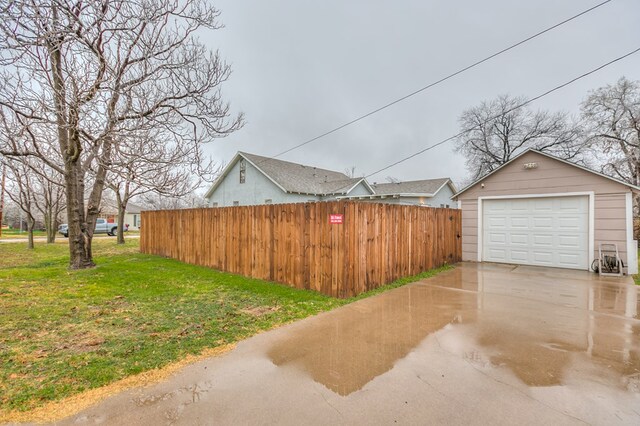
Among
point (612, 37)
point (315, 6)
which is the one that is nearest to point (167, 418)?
point (315, 6)

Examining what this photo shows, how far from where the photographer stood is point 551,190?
351 inches

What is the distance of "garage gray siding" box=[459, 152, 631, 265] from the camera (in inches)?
314

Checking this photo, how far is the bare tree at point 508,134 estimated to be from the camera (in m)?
20.6

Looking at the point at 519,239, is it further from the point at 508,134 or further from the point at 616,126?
the point at 508,134

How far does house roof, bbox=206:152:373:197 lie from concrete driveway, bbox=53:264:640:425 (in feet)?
43.9

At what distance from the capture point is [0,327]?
12.8 feet

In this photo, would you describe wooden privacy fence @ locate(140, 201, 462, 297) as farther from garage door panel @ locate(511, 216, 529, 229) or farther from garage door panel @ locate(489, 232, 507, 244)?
garage door panel @ locate(511, 216, 529, 229)

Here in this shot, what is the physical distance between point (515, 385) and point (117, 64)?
898 cm

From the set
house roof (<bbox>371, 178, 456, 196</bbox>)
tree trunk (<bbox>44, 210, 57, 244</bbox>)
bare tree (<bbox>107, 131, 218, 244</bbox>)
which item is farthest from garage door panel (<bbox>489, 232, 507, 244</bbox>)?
tree trunk (<bbox>44, 210, 57, 244</bbox>)

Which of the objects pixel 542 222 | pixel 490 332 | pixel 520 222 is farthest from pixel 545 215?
pixel 490 332

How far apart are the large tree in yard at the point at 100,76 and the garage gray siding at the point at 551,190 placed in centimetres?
840

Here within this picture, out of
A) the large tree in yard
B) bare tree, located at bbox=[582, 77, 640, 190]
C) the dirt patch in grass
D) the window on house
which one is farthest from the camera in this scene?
the window on house

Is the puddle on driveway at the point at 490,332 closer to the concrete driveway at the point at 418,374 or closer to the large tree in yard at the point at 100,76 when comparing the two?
the concrete driveway at the point at 418,374

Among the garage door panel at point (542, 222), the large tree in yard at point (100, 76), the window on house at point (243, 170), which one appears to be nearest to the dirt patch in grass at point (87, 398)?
the large tree in yard at point (100, 76)
